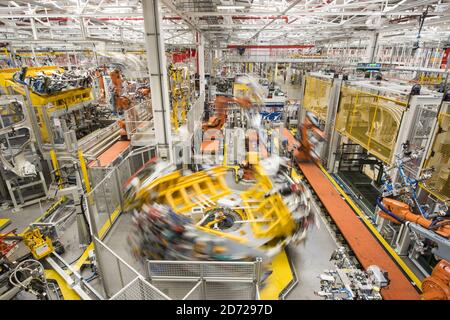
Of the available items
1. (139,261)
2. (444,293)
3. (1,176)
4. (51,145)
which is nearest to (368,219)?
(444,293)

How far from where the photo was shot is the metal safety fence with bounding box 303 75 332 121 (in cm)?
991

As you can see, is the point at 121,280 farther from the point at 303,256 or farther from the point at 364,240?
the point at 364,240

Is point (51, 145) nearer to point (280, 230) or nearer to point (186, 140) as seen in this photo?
point (186, 140)

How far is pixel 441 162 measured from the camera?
199 inches

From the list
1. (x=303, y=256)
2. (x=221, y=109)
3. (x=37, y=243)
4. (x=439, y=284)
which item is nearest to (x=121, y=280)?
(x=37, y=243)

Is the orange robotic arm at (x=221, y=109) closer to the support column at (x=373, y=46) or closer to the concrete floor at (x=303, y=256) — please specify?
the support column at (x=373, y=46)

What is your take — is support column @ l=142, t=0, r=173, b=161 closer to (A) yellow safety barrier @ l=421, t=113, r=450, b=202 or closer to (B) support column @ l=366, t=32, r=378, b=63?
(A) yellow safety barrier @ l=421, t=113, r=450, b=202

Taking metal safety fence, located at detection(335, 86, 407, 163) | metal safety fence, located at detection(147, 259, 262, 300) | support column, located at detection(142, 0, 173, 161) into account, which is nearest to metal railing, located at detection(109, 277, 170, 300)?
metal safety fence, located at detection(147, 259, 262, 300)

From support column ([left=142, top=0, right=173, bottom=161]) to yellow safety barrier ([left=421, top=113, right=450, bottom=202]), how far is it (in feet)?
19.0

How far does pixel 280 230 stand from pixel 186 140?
15.8 ft
